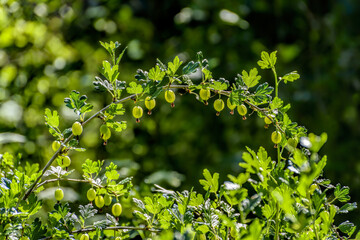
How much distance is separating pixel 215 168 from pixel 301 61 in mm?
832

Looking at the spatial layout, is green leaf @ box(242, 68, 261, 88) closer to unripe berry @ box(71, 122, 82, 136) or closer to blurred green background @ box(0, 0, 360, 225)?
unripe berry @ box(71, 122, 82, 136)

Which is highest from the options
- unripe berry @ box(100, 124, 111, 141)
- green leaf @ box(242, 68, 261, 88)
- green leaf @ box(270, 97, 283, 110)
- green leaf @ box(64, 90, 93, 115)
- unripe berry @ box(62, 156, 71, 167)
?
green leaf @ box(242, 68, 261, 88)

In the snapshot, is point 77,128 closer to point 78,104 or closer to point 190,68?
point 78,104

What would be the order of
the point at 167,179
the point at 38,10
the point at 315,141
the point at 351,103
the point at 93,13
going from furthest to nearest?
the point at 351,103 → the point at 93,13 → the point at 38,10 → the point at 167,179 → the point at 315,141

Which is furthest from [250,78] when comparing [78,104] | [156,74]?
[78,104]

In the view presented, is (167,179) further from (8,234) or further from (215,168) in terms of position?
(8,234)

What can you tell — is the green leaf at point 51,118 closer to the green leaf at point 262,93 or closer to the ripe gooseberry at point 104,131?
the ripe gooseberry at point 104,131

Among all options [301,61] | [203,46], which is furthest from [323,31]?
[203,46]

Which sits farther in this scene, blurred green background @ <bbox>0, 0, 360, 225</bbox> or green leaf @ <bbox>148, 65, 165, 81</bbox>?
blurred green background @ <bbox>0, 0, 360, 225</bbox>

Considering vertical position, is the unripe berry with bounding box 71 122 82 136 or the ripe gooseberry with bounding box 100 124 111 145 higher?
the ripe gooseberry with bounding box 100 124 111 145

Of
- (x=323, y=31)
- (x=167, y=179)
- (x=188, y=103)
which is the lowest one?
(x=167, y=179)

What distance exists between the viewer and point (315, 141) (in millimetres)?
488

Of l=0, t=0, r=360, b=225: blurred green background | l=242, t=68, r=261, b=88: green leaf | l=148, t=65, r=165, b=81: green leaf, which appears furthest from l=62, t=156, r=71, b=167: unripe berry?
l=0, t=0, r=360, b=225: blurred green background

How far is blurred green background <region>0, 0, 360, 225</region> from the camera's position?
184 cm
